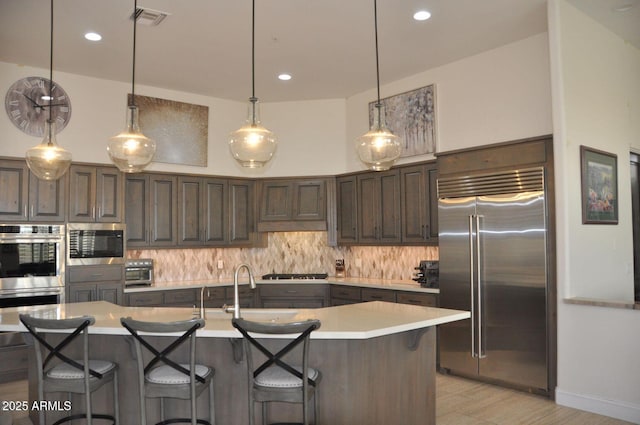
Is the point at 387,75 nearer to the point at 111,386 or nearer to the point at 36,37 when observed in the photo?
the point at 36,37

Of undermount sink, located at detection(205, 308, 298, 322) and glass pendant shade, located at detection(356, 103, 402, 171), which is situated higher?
glass pendant shade, located at detection(356, 103, 402, 171)

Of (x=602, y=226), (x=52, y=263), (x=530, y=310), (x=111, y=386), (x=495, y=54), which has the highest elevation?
(x=495, y=54)

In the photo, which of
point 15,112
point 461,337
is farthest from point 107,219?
point 461,337

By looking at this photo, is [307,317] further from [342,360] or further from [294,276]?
[294,276]

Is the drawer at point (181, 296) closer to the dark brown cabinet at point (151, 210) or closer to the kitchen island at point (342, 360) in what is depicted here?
the dark brown cabinet at point (151, 210)

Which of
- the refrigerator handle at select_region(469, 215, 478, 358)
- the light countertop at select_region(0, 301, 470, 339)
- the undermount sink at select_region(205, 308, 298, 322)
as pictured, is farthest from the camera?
the refrigerator handle at select_region(469, 215, 478, 358)

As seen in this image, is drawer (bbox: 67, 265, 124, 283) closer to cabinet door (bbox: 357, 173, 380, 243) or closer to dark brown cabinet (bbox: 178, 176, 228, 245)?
dark brown cabinet (bbox: 178, 176, 228, 245)

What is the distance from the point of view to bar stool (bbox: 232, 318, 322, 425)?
2707 millimetres

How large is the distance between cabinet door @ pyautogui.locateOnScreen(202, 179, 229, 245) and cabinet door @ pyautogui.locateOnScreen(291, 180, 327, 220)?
3.08 feet

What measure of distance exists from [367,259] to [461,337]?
80.3 inches

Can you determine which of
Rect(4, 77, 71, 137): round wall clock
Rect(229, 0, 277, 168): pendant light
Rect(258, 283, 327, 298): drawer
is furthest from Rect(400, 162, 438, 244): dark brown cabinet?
Rect(4, 77, 71, 137): round wall clock

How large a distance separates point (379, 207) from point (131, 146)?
11.2 ft

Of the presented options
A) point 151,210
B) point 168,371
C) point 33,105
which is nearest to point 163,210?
point 151,210

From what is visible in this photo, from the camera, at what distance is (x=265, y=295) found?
675 centimetres
